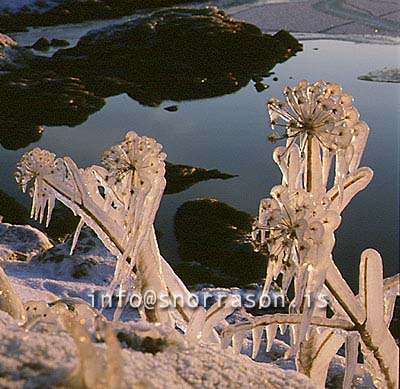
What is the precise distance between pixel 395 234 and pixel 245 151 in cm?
157

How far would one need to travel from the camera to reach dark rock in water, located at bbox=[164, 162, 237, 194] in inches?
182

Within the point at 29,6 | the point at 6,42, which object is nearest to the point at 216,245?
the point at 6,42

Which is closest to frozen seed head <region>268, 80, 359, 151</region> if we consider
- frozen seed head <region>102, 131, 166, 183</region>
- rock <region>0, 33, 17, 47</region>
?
frozen seed head <region>102, 131, 166, 183</region>

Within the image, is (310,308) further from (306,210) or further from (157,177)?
(157,177)

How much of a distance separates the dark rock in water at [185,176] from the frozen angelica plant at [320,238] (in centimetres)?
351

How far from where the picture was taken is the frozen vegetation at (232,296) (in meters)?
0.66

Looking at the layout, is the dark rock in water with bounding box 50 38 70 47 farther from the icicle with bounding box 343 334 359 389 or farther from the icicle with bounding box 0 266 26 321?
the icicle with bounding box 343 334 359 389

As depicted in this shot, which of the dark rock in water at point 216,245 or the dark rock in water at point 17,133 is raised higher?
the dark rock in water at point 17,133

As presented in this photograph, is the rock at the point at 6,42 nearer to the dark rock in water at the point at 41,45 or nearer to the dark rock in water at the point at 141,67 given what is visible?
the dark rock in water at the point at 141,67

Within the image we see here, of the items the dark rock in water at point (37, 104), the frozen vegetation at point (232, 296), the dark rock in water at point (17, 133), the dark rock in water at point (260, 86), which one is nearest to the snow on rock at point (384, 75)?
the dark rock in water at point (260, 86)

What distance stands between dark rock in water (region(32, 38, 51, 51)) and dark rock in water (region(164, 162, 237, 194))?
175 inches

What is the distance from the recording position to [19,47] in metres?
8.23

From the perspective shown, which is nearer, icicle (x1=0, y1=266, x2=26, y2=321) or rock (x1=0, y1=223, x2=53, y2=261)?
icicle (x1=0, y1=266, x2=26, y2=321)

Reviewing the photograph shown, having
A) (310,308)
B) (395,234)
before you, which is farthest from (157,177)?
(395,234)
